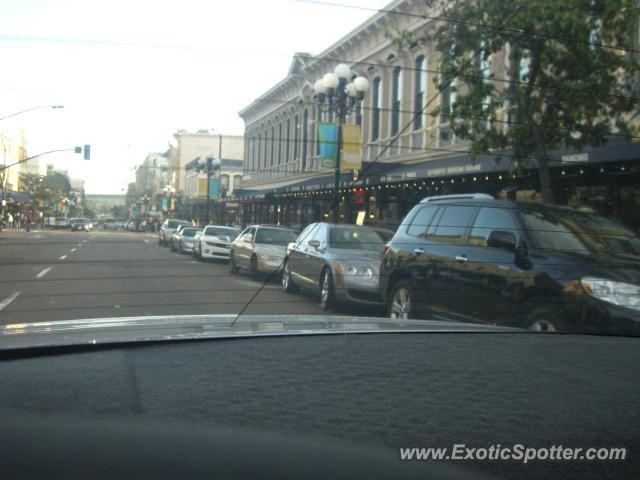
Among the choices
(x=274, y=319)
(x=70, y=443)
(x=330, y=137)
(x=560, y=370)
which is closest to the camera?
(x=70, y=443)

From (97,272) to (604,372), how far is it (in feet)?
13.3

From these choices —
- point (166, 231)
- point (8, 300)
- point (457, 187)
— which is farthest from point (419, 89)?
point (8, 300)

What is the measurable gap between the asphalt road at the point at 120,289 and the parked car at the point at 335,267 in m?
0.15

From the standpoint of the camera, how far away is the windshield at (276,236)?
14.5ft

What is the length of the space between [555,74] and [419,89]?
2.00 meters

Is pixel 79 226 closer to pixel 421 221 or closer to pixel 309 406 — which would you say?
pixel 421 221

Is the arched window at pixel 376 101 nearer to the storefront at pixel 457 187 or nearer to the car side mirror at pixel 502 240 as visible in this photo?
the storefront at pixel 457 187

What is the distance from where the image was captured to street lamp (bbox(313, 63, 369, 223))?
865 centimetres

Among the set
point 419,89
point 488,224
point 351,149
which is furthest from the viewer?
point 419,89

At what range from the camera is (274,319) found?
237 centimetres

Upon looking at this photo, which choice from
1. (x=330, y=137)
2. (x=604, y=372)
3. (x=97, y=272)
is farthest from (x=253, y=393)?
(x=330, y=137)

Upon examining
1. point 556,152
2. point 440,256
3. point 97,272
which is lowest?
point 97,272

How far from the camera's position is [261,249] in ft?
14.6

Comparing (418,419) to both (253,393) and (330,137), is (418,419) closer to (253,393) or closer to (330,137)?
(253,393)
